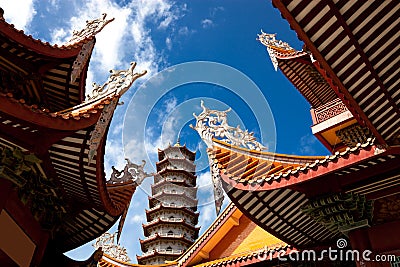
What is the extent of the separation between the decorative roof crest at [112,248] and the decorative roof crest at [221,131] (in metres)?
7.81

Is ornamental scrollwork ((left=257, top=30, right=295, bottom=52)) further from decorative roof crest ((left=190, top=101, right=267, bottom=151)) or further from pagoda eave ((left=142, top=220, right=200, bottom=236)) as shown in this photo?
pagoda eave ((left=142, top=220, right=200, bottom=236))

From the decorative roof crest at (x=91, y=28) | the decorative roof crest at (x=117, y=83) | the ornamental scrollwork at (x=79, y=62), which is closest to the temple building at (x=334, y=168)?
the decorative roof crest at (x=117, y=83)

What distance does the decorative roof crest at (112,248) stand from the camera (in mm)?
14695

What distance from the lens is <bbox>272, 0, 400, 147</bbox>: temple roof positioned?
4.09 metres

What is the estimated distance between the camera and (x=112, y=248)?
1489 centimetres

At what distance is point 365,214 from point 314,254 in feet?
6.97

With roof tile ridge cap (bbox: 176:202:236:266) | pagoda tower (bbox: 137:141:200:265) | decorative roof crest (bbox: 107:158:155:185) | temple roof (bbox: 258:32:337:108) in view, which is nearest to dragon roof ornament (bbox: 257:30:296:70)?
temple roof (bbox: 258:32:337:108)

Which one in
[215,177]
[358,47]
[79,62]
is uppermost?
[79,62]

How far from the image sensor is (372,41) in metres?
4.51

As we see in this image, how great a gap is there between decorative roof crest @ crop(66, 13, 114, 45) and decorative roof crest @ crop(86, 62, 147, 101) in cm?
341

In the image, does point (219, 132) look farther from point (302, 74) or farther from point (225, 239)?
point (302, 74)

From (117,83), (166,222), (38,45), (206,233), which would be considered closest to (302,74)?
(206,233)

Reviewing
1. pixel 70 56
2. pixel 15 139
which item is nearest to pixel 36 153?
pixel 15 139

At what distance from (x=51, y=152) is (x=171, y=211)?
2948 cm
